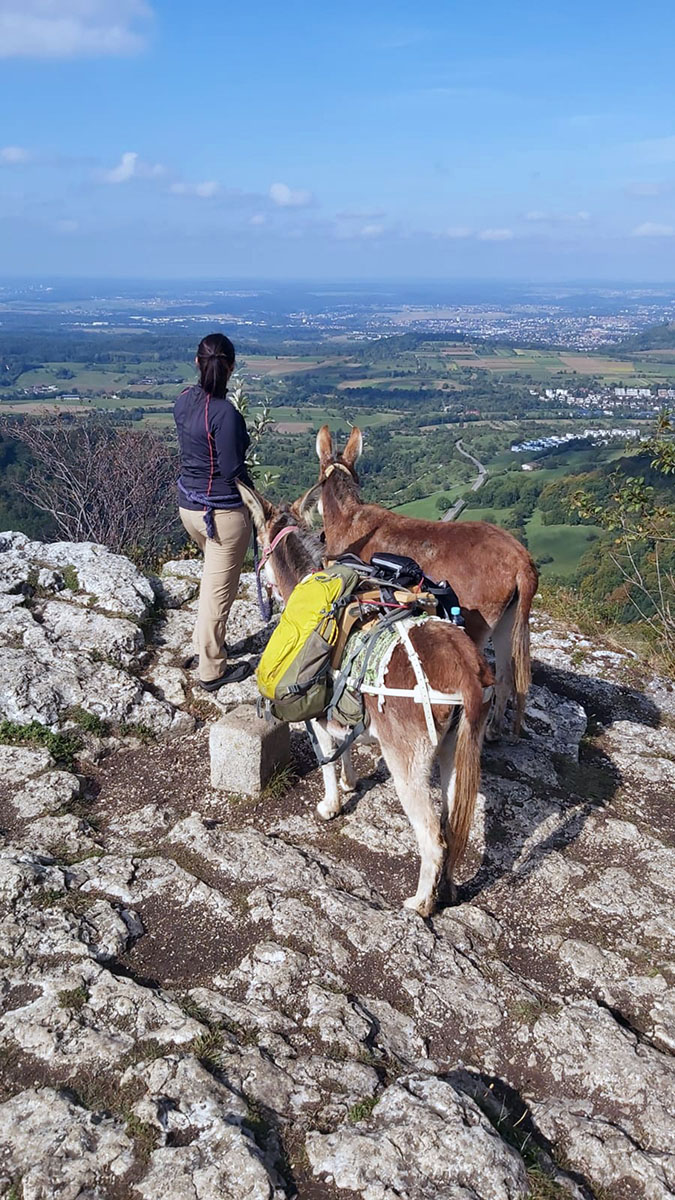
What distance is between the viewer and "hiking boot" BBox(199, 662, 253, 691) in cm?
677

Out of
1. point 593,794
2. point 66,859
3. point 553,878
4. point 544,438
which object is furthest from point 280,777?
point 544,438

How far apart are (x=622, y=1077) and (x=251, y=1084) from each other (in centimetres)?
170

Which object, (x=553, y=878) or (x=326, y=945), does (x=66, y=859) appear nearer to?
(x=326, y=945)

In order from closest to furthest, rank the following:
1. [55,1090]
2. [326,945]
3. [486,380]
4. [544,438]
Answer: [55,1090] < [326,945] < [544,438] < [486,380]

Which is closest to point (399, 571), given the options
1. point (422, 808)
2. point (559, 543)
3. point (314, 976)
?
point (422, 808)

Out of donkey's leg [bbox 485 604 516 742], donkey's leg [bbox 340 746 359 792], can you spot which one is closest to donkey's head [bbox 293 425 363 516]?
donkey's leg [bbox 485 604 516 742]

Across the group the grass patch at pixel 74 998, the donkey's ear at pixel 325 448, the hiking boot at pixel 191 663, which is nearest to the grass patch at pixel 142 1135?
the grass patch at pixel 74 998

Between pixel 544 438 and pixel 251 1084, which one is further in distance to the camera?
pixel 544 438

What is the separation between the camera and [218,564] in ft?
20.5

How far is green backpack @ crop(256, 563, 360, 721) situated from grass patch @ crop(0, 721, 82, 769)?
2.11m

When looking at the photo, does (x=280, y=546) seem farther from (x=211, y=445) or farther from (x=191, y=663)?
(x=191, y=663)

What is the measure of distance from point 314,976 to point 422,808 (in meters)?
1.02

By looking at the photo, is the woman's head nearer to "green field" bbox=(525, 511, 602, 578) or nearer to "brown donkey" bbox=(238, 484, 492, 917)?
"brown donkey" bbox=(238, 484, 492, 917)

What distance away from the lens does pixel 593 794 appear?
232 inches
